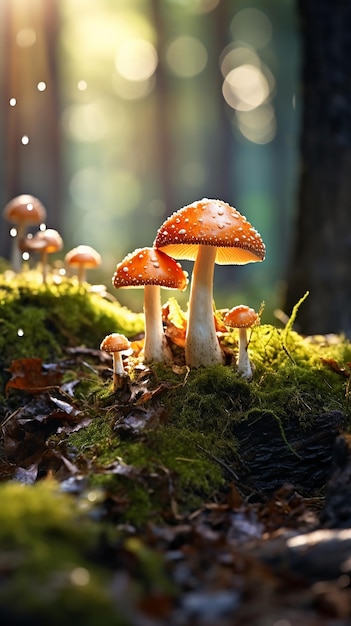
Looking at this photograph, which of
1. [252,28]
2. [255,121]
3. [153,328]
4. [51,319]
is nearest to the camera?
[153,328]

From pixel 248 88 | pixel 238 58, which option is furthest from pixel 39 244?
pixel 248 88

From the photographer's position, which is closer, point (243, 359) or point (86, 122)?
point (243, 359)

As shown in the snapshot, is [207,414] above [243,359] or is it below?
below

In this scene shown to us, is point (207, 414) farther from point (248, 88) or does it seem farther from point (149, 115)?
point (248, 88)

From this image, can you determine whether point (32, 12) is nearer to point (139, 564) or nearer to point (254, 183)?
point (139, 564)

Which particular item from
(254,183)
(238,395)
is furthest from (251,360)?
(254,183)

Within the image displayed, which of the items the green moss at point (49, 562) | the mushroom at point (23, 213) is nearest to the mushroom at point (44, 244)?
the mushroom at point (23, 213)
